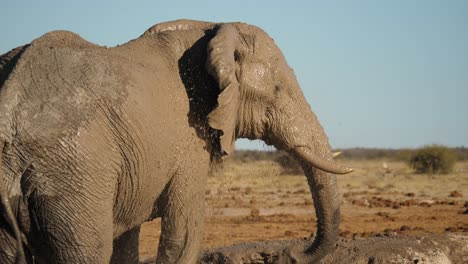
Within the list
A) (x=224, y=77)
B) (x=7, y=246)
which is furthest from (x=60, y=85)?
(x=224, y=77)

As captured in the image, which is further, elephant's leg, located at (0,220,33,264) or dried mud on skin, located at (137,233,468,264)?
dried mud on skin, located at (137,233,468,264)

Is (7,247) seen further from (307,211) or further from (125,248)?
(307,211)

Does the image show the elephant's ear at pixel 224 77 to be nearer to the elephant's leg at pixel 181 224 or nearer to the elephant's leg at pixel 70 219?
the elephant's leg at pixel 181 224

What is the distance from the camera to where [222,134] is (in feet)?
23.3

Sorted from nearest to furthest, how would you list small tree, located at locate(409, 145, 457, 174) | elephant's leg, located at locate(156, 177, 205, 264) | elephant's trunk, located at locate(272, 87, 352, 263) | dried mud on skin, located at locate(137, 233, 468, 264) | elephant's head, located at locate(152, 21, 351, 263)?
elephant's leg, located at locate(156, 177, 205, 264) < elephant's head, located at locate(152, 21, 351, 263) < elephant's trunk, located at locate(272, 87, 352, 263) < dried mud on skin, located at locate(137, 233, 468, 264) < small tree, located at locate(409, 145, 457, 174)

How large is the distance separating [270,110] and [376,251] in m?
2.64

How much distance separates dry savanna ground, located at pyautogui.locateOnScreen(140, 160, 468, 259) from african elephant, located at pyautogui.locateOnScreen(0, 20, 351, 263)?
0.89 meters

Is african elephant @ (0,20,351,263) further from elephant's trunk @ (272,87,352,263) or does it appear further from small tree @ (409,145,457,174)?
small tree @ (409,145,457,174)

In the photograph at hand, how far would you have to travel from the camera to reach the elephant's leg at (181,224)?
688 centimetres

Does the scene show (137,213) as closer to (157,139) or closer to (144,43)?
(157,139)

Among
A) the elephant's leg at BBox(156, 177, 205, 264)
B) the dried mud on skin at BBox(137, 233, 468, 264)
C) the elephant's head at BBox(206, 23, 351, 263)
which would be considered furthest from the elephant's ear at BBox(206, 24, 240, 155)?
the dried mud on skin at BBox(137, 233, 468, 264)

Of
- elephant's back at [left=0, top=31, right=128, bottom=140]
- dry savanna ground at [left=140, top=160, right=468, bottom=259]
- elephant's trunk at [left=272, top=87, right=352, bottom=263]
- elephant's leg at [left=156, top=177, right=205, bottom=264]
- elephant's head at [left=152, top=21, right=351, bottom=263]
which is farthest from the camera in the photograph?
dry savanna ground at [left=140, top=160, right=468, bottom=259]

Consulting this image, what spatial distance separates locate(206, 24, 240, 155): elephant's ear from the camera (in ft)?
22.6

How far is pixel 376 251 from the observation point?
942 centimetres
